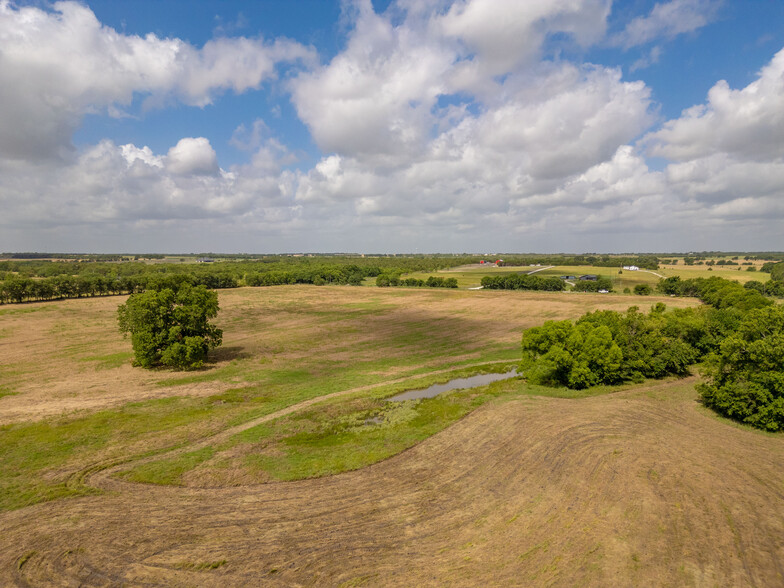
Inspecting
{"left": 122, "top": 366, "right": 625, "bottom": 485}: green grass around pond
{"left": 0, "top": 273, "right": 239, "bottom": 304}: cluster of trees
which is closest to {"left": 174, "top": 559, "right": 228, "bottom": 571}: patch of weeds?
{"left": 122, "top": 366, "right": 625, "bottom": 485}: green grass around pond

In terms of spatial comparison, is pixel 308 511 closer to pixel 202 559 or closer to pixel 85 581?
pixel 202 559

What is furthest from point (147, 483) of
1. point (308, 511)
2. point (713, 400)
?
point (713, 400)

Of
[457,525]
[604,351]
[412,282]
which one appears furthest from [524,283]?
[457,525]

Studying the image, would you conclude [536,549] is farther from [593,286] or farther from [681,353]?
[593,286]

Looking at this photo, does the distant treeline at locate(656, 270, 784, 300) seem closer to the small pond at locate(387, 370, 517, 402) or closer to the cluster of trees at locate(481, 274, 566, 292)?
the cluster of trees at locate(481, 274, 566, 292)

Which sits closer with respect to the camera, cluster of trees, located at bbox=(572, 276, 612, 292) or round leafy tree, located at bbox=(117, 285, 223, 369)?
round leafy tree, located at bbox=(117, 285, 223, 369)

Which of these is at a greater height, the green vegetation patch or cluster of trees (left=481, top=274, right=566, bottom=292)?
cluster of trees (left=481, top=274, right=566, bottom=292)
